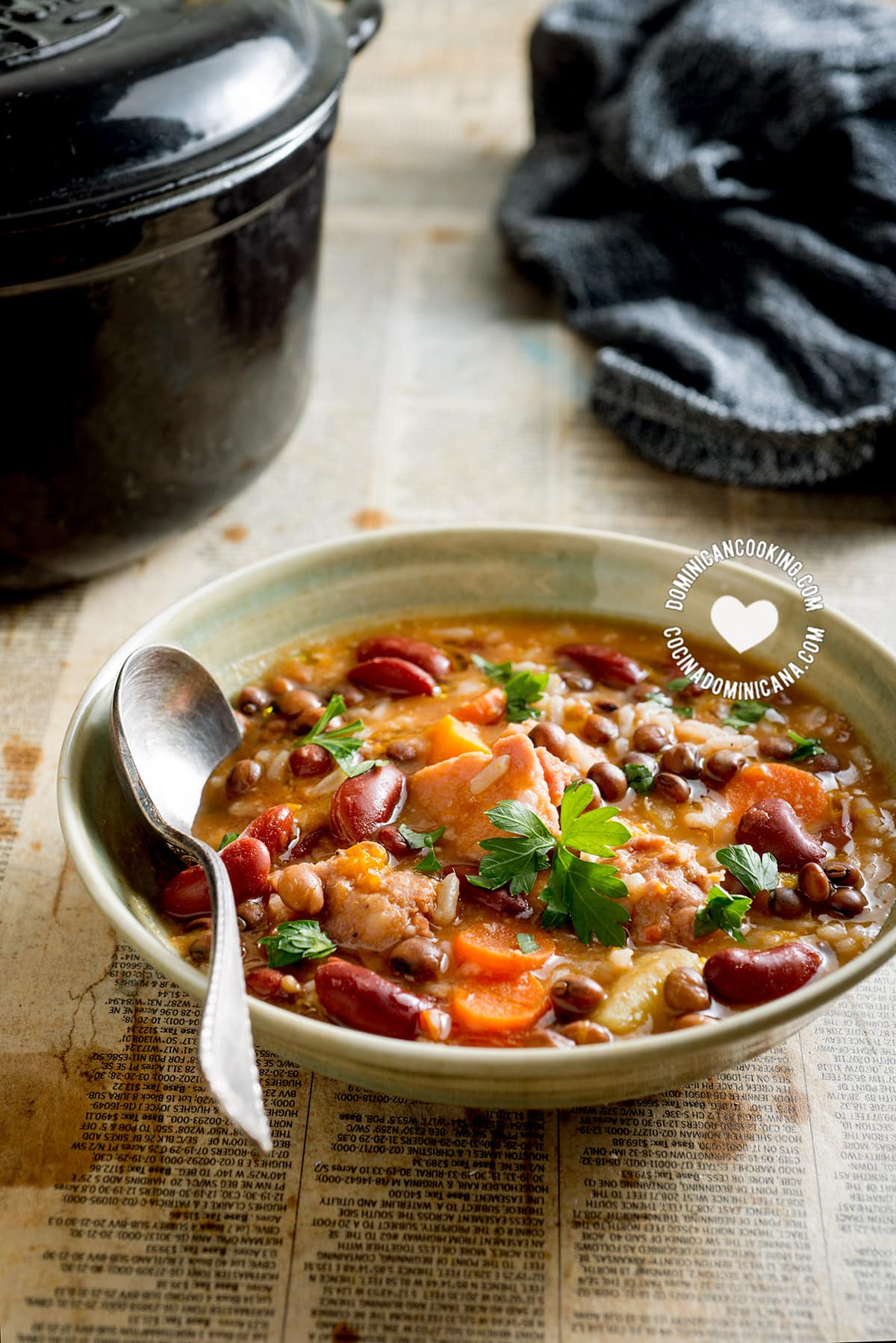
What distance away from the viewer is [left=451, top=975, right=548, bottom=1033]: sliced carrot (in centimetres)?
168

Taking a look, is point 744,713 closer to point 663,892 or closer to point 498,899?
point 663,892

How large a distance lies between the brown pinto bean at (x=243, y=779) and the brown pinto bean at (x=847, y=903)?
0.94 m

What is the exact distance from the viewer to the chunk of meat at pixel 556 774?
195 cm

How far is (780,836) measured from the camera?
6.28 ft

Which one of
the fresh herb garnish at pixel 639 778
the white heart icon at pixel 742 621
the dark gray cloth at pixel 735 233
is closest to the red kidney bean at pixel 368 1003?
the fresh herb garnish at pixel 639 778

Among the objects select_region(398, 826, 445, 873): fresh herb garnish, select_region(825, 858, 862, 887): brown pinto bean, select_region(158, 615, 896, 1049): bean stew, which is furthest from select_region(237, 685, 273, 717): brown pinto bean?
select_region(825, 858, 862, 887): brown pinto bean

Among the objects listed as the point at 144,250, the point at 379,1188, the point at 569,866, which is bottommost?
the point at 379,1188

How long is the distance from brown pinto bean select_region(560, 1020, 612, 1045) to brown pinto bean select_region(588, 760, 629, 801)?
46cm

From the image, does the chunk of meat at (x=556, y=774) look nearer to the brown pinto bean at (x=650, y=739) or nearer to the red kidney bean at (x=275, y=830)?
the brown pinto bean at (x=650, y=739)

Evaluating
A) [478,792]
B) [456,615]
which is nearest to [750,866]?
[478,792]

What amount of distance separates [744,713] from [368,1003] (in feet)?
3.08

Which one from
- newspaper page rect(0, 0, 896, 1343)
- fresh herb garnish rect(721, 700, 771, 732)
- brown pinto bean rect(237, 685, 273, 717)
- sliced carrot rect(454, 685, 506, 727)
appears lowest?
newspaper page rect(0, 0, 896, 1343)

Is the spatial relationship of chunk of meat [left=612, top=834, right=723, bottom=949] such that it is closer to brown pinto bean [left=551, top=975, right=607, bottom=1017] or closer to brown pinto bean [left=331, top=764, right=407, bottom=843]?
brown pinto bean [left=551, top=975, right=607, bottom=1017]

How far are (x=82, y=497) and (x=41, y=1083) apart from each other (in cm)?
122
